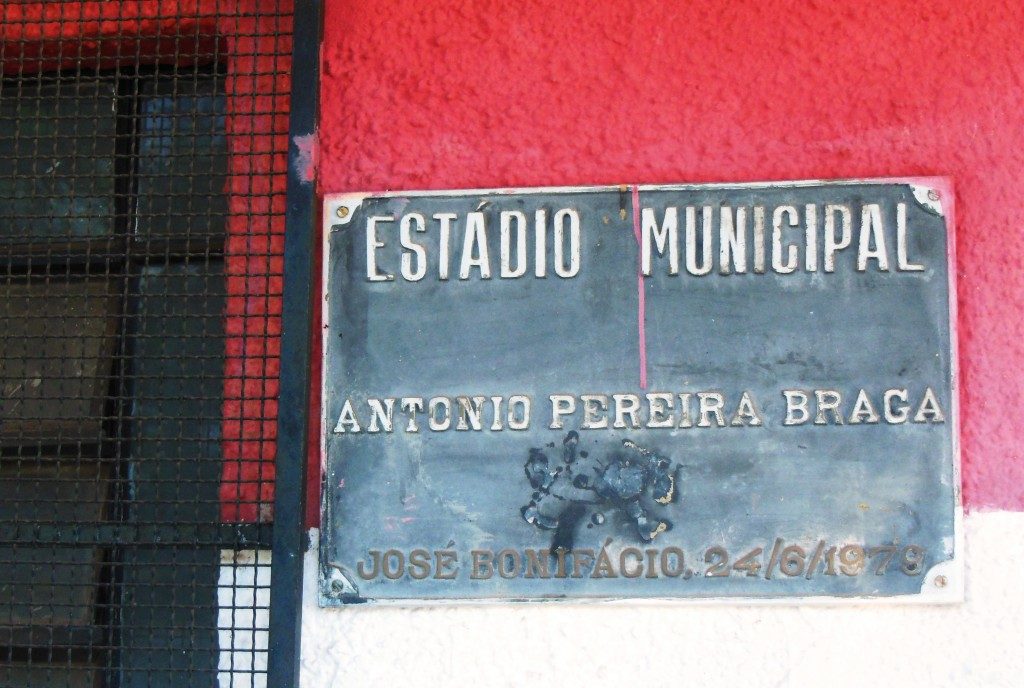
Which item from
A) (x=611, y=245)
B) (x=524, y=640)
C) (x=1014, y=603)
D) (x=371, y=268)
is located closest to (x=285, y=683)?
(x=524, y=640)

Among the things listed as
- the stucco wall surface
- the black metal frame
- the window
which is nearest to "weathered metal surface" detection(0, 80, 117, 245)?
the window

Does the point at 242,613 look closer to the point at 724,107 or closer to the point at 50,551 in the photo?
the point at 50,551

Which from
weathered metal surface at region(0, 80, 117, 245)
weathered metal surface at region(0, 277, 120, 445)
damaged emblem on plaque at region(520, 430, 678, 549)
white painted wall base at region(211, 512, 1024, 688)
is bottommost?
white painted wall base at region(211, 512, 1024, 688)

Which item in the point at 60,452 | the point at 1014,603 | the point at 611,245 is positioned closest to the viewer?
the point at 1014,603

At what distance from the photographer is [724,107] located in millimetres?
2090

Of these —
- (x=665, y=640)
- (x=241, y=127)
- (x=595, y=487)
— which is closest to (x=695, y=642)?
(x=665, y=640)

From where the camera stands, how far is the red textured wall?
2012 millimetres

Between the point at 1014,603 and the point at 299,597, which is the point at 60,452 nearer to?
the point at 299,597

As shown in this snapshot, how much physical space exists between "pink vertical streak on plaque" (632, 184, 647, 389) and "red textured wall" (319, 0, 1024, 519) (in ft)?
0.20

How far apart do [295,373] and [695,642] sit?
35.1 inches

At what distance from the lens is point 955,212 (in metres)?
2.02

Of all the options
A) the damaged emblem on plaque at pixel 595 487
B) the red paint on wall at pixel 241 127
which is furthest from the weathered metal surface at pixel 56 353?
the damaged emblem on plaque at pixel 595 487

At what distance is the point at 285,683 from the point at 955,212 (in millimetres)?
1512

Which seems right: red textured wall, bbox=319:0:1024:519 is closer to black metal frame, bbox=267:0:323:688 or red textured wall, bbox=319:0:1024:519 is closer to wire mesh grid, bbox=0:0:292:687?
black metal frame, bbox=267:0:323:688
